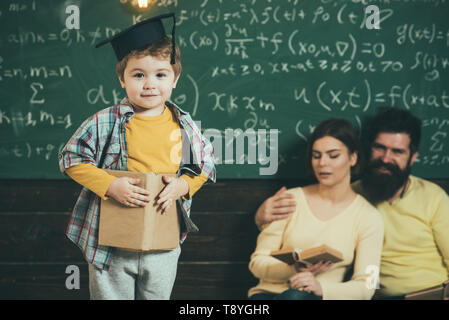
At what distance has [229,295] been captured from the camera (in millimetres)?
2367

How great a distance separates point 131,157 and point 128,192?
145 mm

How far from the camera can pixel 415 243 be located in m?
2.17

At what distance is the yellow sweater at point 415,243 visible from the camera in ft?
7.10

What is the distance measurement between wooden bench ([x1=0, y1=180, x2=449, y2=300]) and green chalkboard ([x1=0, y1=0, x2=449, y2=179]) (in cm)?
9

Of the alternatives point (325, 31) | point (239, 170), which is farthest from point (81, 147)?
point (325, 31)

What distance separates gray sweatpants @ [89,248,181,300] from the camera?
180cm

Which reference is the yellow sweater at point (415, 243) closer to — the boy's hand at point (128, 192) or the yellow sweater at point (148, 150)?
the yellow sweater at point (148, 150)

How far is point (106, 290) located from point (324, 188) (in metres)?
1.07

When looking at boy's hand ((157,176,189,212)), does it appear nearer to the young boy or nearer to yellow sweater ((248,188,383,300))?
the young boy

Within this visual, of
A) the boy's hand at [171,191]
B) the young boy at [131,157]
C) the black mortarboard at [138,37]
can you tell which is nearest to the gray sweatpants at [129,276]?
the young boy at [131,157]

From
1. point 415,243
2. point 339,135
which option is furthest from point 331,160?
point 415,243

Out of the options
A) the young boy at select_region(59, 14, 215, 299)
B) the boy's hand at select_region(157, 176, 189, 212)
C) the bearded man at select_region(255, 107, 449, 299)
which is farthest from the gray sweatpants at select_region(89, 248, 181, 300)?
the bearded man at select_region(255, 107, 449, 299)

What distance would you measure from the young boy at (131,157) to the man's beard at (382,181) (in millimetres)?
916
